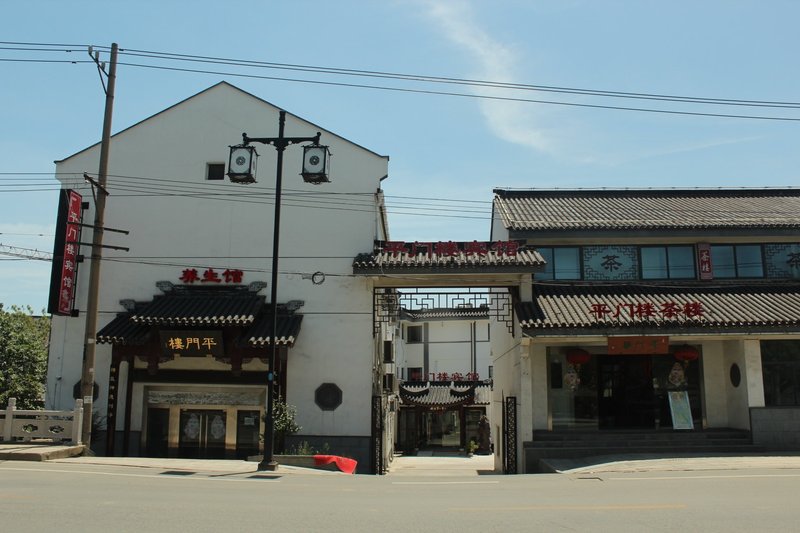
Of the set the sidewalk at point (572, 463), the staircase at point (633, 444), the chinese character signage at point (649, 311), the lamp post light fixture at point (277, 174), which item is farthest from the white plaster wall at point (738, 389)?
the lamp post light fixture at point (277, 174)

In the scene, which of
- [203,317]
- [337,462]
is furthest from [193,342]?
[337,462]

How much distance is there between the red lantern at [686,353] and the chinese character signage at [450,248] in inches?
226

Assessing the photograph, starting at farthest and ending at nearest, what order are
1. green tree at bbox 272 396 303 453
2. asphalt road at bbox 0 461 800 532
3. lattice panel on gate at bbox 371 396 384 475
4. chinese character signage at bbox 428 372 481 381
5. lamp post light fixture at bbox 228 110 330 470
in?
1. chinese character signage at bbox 428 372 481 381
2. lattice panel on gate at bbox 371 396 384 475
3. green tree at bbox 272 396 303 453
4. lamp post light fixture at bbox 228 110 330 470
5. asphalt road at bbox 0 461 800 532

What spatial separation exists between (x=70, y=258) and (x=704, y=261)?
19.3m

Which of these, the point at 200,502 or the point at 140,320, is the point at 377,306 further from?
the point at 200,502

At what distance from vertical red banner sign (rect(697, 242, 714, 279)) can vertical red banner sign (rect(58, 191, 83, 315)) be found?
61.7 ft

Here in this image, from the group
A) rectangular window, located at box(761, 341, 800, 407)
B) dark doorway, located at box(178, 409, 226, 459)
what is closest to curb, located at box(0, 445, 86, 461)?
dark doorway, located at box(178, 409, 226, 459)

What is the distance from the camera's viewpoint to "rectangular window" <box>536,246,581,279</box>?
21406 millimetres

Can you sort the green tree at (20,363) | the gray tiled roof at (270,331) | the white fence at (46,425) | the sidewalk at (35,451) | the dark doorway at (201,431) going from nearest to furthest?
1. the sidewalk at (35,451)
2. the white fence at (46,425)
3. the gray tiled roof at (270,331)
4. the dark doorway at (201,431)
5. the green tree at (20,363)

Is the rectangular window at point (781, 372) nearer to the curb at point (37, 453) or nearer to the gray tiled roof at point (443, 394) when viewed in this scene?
the curb at point (37, 453)

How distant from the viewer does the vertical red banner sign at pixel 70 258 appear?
18.9 metres

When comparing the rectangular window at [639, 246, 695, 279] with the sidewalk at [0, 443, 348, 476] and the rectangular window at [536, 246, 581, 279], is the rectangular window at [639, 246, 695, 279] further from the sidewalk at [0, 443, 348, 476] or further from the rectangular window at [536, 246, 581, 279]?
the sidewalk at [0, 443, 348, 476]

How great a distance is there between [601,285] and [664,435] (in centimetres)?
484

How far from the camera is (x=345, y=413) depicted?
1944 cm
